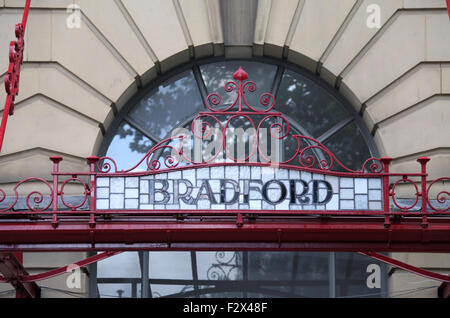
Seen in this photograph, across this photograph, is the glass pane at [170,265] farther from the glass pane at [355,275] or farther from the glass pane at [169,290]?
the glass pane at [355,275]

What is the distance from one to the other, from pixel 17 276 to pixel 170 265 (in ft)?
9.22

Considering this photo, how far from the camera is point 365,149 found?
1537 centimetres

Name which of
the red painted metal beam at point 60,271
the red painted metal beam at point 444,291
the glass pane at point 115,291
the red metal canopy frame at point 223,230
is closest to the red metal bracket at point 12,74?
the red metal canopy frame at point 223,230

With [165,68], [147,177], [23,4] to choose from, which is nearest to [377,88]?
[165,68]

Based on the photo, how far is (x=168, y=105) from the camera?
51.0 ft

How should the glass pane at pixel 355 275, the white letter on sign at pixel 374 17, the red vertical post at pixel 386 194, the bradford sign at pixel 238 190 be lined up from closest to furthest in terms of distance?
the red vertical post at pixel 386 194 → the bradford sign at pixel 238 190 → the glass pane at pixel 355 275 → the white letter on sign at pixel 374 17

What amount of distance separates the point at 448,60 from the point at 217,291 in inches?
216

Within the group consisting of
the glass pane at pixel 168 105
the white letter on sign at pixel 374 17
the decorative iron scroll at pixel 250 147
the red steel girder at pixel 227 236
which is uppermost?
the white letter on sign at pixel 374 17

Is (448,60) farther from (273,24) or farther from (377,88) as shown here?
(273,24)

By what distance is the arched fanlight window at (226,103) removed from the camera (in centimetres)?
1438

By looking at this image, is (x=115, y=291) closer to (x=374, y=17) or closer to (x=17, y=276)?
(x=17, y=276)

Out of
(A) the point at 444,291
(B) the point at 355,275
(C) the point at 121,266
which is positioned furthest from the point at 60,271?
(A) the point at 444,291

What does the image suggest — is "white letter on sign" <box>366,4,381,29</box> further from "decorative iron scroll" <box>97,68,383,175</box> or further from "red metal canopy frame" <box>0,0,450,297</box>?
"red metal canopy frame" <box>0,0,450,297</box>

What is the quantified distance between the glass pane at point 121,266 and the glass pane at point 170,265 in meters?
0.25
